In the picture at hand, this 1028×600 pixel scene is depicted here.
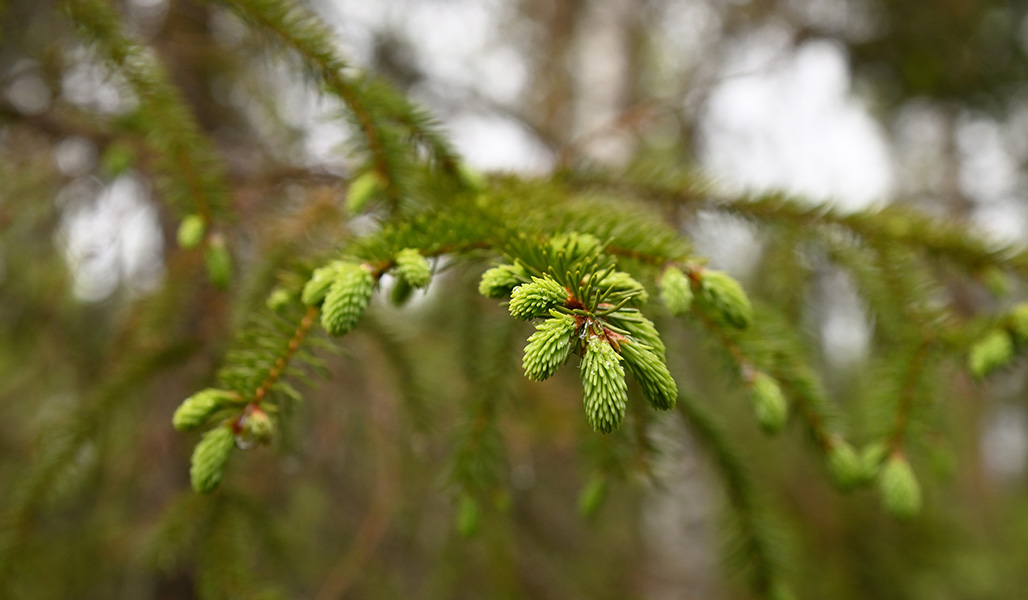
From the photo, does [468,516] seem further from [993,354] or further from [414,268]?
[993,354]

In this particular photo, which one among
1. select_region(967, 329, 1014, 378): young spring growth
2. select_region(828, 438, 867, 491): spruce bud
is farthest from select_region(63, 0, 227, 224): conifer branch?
select_region(967, 329, 1014, 378): young spring growth

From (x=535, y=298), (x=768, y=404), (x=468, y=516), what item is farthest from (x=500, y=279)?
(x=468, y=516)

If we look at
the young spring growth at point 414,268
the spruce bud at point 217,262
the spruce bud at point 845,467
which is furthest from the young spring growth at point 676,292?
the spruce bud at point 217,262

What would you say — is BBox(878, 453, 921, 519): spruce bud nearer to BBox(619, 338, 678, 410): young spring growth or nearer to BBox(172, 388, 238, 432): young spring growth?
BBox(619, 338, 678, 410): young spring growth

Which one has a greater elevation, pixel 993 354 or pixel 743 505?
pixel 993 354

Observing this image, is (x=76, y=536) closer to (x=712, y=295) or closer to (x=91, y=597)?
(x=91, y=597)

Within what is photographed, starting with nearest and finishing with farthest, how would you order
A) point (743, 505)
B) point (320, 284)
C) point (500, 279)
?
point (500, 279), point (320, 284), point (743, 505)
